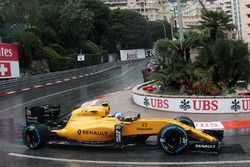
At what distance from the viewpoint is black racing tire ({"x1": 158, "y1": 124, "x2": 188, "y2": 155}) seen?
11.3 metres

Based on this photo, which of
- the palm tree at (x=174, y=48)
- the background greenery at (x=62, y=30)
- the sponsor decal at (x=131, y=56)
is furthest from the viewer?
the sponsor decal at (x=131, y=56)

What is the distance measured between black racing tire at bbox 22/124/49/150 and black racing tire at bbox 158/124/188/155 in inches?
141

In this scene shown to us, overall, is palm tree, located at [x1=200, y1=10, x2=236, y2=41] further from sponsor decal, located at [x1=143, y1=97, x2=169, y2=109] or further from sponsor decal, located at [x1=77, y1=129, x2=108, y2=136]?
sponsor decal, located at [x1=77, y1=129, x2=108, y2=136]

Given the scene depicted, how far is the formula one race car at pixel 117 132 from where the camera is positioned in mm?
11375

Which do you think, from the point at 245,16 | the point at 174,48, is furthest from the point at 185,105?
the point at 245,16

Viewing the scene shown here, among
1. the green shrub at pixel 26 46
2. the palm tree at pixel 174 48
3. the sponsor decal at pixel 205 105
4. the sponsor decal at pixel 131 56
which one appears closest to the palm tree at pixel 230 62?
the palm tree at pixel 174 48

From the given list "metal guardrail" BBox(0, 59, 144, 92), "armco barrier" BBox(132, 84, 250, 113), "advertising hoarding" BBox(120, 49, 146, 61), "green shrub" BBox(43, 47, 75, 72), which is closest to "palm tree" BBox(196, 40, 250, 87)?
"armco barrier" BBox(132, 84, 250, 113)

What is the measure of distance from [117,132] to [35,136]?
8.83 feet

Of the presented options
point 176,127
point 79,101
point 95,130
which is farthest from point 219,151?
point 79,101

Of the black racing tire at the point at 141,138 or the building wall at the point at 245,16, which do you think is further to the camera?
the building wall at the point at 245,16

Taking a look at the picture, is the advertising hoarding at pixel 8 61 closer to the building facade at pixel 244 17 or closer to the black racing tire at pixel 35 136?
the black racing tire at pixel 35 136

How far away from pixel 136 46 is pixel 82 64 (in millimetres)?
40020

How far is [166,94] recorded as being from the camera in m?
20.3

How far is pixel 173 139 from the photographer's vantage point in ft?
37.6
